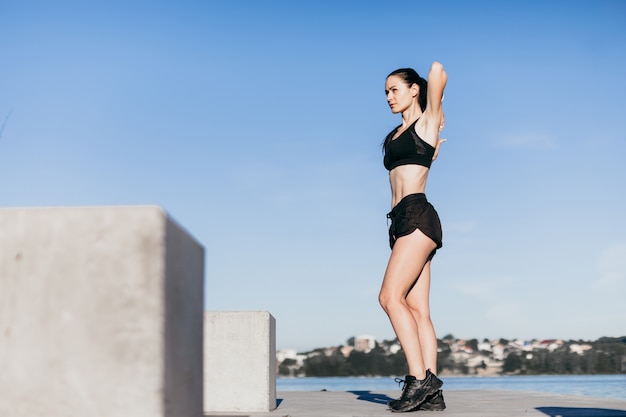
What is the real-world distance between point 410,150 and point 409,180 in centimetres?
21

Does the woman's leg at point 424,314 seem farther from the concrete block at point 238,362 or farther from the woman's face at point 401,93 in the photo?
the woman's face at point 401,93

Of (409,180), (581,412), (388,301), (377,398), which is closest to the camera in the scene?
(581,412)

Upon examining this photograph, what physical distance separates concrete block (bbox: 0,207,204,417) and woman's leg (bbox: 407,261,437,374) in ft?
11.0

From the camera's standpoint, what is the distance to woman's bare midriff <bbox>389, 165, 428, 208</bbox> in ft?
17.5

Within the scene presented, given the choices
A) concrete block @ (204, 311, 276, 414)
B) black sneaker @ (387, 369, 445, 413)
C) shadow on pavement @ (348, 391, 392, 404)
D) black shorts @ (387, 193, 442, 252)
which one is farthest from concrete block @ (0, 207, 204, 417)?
shadow on pavement @ (348, 391, 392, 404)

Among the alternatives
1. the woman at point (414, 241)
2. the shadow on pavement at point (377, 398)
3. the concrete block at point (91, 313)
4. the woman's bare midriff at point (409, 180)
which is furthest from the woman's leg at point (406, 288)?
the concrete block at point (91, 313)

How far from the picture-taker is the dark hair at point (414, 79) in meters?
5.71

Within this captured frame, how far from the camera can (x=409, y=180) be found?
5344 millimetres

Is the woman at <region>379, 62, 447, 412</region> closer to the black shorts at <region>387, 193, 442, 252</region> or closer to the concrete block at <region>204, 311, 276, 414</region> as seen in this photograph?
the black shorts at <region>387, 193, 442, 252</region>

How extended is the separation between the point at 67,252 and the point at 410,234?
11.1ft

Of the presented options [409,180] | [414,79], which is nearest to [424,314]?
[409,180]

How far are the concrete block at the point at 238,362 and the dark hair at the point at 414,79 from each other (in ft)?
6.26

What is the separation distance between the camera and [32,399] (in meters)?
1.99

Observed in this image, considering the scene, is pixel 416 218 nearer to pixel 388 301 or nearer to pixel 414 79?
pixel 388 301
